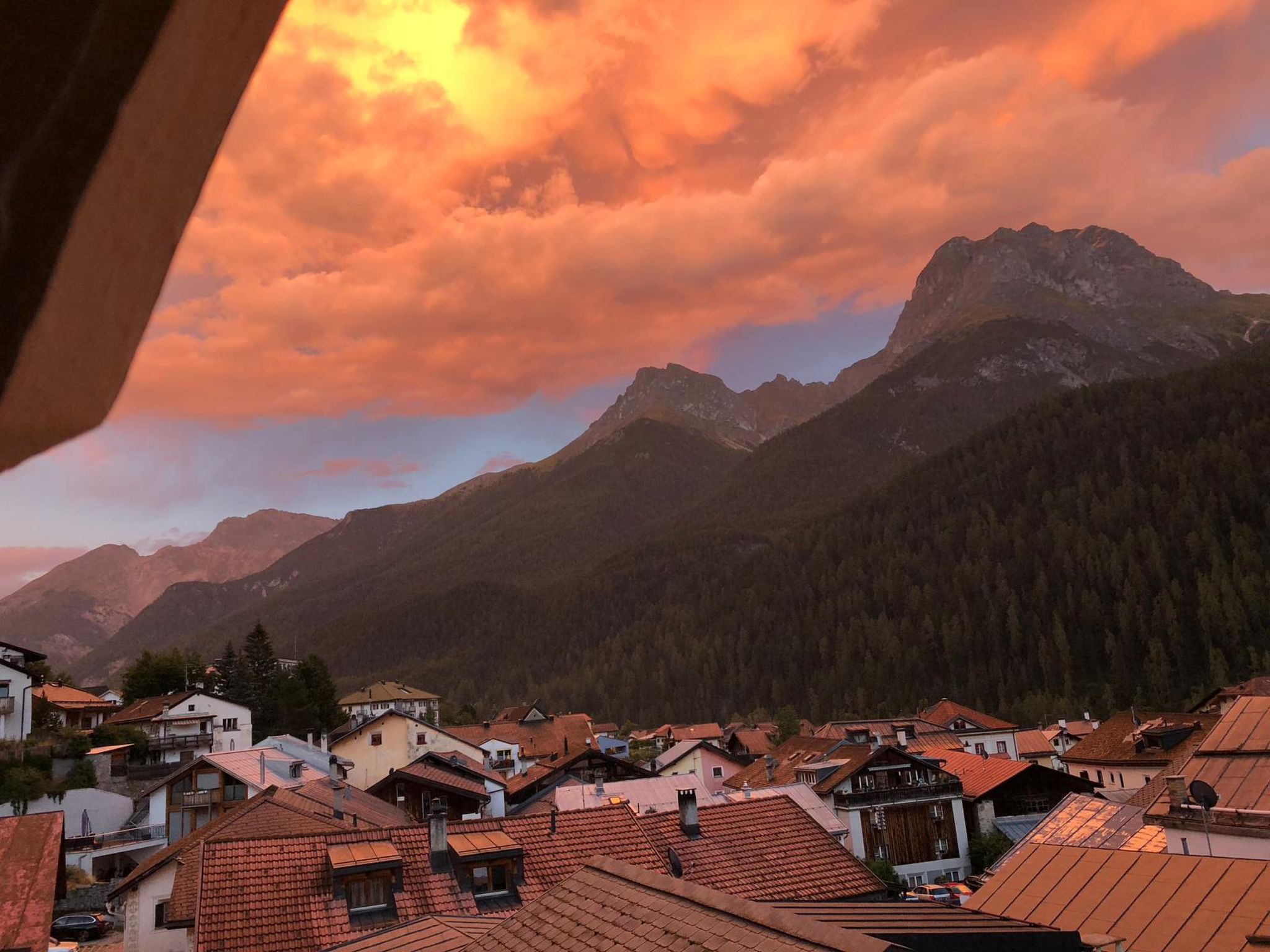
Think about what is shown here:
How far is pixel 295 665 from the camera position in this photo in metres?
82.9

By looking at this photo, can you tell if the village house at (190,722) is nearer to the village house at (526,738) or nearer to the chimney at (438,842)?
the village house at (526,738)

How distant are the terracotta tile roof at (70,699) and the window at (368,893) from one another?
46.3 meters

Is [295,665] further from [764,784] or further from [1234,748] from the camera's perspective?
[1234,748]

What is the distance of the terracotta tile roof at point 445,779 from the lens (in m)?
36.1

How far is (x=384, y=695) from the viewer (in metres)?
101

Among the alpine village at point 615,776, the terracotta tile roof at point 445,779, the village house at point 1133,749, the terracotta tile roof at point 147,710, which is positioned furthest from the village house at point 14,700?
the village house at point 1133,749

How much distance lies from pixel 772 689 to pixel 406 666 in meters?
90.5

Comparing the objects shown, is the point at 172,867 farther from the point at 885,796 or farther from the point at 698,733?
the point at 698,733

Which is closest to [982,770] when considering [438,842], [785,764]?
[785,764]

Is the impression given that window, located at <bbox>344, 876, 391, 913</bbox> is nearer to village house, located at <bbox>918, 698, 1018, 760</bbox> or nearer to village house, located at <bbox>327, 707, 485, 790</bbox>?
village house, located at <bbox>327, 707, 485, 790</bbox>

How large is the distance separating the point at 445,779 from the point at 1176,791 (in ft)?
92.2

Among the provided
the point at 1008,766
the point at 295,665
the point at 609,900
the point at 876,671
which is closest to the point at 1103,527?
the point at 876,671

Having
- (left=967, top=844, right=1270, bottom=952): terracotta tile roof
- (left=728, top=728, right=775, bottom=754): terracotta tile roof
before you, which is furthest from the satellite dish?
(left=728, top=728, right=775, bottom=754): terracotta tile roof

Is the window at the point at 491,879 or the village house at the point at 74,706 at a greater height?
the village house at the point at 74,706
